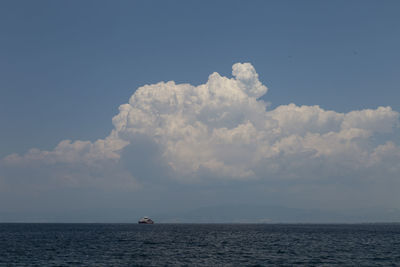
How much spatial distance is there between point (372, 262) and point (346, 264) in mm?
7178

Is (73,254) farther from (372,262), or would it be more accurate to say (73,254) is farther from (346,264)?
(372,262)

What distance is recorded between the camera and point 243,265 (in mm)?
63500

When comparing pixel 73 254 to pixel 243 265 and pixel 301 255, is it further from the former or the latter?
pixel 301 255

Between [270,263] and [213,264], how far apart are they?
33.0 feet

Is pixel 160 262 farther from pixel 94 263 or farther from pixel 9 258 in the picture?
pixel 9 258

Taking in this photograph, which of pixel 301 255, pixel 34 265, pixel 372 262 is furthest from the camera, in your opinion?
pixel 301 255

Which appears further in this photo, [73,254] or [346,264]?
[73,254]

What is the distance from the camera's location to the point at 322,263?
6562cm

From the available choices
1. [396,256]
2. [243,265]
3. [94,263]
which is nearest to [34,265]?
[94,263]

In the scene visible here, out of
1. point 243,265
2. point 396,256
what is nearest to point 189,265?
point 243,265

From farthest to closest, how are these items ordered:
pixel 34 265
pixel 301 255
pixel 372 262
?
pixel 301 255 < pixel 372 262 < pixel 34 265

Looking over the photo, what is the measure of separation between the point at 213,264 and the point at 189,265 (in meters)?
4.27

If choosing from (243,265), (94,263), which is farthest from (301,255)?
(94,263)

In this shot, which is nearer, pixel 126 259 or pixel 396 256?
pixel 126 259
